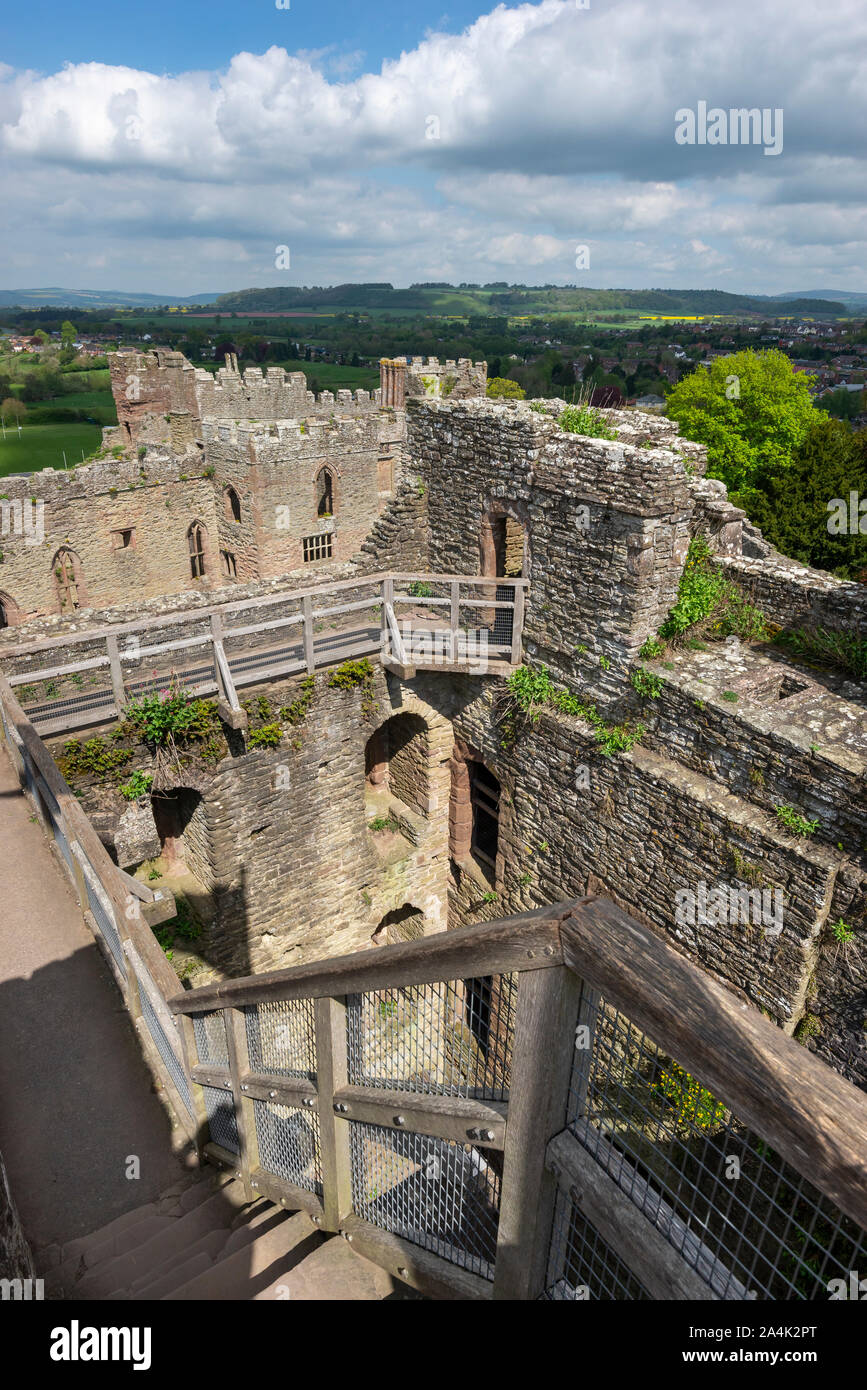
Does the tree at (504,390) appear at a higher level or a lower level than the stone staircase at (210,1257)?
higher

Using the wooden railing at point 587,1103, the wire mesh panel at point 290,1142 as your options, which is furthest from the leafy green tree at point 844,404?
the wooden railing at point 587,1103

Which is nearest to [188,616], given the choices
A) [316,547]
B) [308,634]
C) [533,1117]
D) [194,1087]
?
[308,634]

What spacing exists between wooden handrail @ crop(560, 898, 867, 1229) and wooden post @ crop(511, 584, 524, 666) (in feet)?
31.1

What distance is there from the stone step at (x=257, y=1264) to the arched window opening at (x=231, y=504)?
2484 centimetres

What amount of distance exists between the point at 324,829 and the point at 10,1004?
286 inches

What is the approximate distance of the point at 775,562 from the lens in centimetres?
1187

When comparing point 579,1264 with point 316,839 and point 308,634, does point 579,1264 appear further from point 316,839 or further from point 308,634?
point 316,839

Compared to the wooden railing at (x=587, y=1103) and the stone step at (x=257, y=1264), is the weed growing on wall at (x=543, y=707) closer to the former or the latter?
the stone step at (x=257, y=1264)

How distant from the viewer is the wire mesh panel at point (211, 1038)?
5020 millimetres

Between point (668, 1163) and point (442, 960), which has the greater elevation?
point (442, 960)

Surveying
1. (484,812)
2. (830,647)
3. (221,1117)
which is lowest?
(484,812)

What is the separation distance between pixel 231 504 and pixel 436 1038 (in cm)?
2574

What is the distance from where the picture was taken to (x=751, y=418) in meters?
32.1

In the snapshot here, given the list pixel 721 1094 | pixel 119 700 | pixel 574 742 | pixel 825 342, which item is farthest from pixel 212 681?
pixel 825 342
